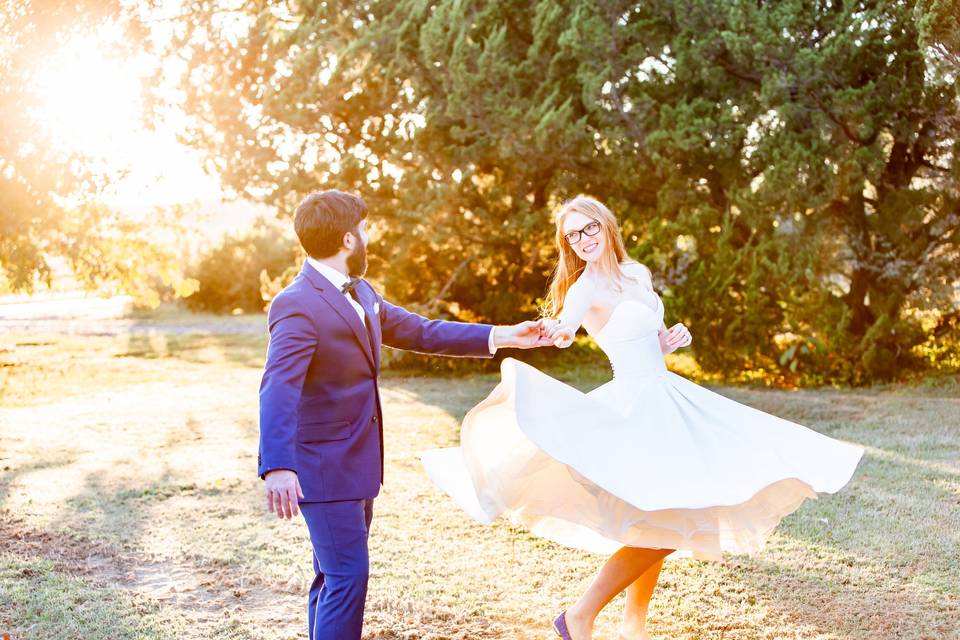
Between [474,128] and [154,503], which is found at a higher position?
[474,128]

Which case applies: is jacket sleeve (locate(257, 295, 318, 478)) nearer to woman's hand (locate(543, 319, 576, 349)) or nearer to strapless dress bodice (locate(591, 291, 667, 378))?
woman's hand (locate(543, 319, 576, 349))

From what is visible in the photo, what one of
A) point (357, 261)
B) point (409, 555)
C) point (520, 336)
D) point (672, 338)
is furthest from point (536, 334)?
point (409, 555)

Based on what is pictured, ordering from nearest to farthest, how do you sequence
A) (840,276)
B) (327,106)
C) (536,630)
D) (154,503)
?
(536,630)
(154,503)
(840,276)
(327,106)

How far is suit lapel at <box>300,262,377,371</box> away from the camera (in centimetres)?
322

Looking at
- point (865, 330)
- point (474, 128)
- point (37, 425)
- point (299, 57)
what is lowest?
point (37, 425)

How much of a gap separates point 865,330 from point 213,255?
22954mm

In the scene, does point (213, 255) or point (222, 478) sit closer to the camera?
point (222, 478)

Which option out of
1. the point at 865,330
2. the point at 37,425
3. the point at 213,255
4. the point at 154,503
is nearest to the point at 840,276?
the point at 865,330

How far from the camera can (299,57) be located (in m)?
14.0

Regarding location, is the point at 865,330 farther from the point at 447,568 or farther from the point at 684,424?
the point at 684,424

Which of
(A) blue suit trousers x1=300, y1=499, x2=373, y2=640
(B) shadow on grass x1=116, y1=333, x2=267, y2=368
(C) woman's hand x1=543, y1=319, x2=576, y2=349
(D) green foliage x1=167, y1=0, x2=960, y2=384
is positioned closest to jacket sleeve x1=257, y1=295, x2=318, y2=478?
(A) blue suit trousers x1=300, y1=499, x2=373, y2=640

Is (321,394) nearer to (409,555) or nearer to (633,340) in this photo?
(633,340)

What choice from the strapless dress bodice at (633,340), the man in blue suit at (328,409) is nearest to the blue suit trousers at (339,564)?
the man in blue suit at (328,409)

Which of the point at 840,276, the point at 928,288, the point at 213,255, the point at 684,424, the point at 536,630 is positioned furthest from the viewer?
the point at 213,255
